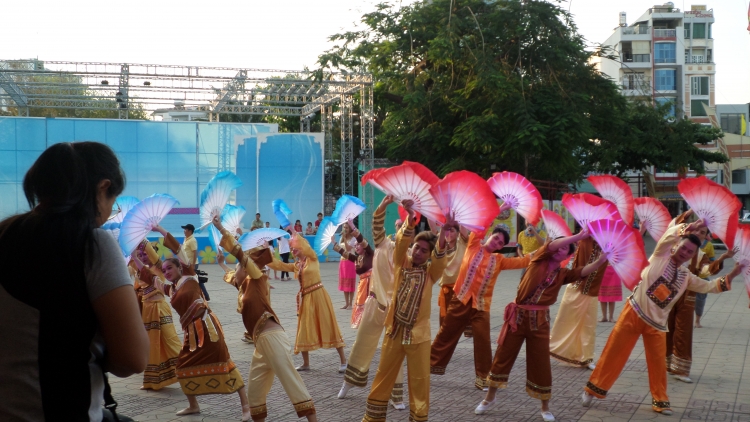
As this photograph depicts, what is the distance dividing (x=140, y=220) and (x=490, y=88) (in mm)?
17338

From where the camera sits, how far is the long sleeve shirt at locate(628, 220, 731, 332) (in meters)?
6.25

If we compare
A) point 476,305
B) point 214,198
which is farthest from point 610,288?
point 214,198

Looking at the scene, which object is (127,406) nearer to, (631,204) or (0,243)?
(0,243)

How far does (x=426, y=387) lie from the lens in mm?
5348

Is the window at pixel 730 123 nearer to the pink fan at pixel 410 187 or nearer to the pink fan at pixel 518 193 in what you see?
the pink fan at pixel 518 193

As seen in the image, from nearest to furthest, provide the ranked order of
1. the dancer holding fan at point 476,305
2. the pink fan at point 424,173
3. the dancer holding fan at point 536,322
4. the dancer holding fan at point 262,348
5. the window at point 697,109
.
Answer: the pink fan at point 424,173 < the dancer holding fan at point 262,348 < the dancer holding fan at point 536,322 < the dancer holding fan at point 476,305 < the window at point 697,109

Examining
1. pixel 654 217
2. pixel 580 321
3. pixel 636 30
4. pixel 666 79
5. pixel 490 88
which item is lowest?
pixel 580 321

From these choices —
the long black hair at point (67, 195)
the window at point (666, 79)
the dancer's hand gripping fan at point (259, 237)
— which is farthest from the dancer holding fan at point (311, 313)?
the window at point (666, 79)

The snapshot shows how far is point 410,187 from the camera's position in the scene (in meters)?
5.41

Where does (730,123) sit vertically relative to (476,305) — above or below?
above

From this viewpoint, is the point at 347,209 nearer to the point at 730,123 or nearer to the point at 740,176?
the point at 740,176

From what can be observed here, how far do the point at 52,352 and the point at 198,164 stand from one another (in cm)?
2327

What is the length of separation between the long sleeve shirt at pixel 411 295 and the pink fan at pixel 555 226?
1.70 metres

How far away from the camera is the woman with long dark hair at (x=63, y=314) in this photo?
2043mm
